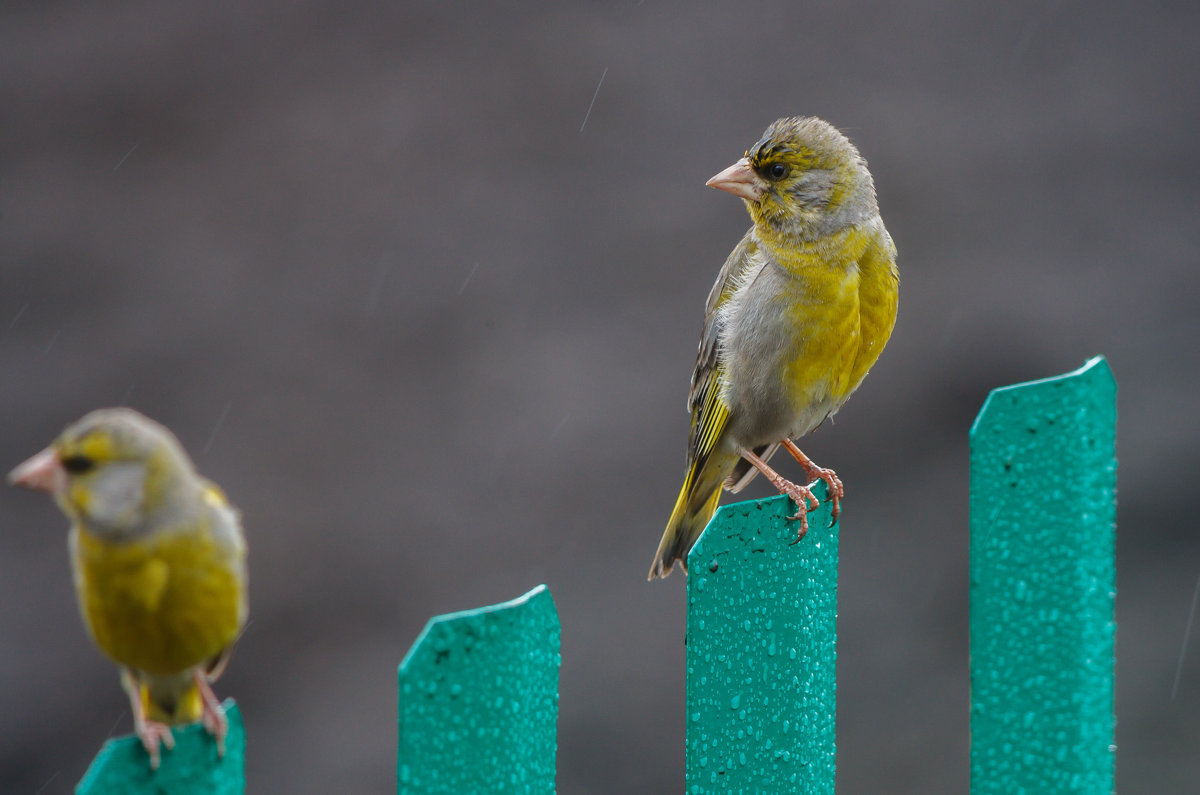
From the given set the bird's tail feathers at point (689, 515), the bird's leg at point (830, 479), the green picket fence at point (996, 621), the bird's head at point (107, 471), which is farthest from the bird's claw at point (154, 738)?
the bird's tail feathers at point (689, 515)

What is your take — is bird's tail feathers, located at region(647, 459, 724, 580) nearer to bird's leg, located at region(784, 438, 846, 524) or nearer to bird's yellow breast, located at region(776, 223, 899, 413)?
bird's leg, located at region(784, 438, 846, 524)

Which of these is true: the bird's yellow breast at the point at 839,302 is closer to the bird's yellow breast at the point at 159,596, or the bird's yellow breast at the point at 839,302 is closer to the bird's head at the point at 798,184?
the bird's head at the point at 798,184

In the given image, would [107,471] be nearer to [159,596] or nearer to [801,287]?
[159,596]

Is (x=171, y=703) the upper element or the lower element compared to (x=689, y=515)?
upper

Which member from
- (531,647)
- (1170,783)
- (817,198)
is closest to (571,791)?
(1170,783)

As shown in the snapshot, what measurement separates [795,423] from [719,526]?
1623mm

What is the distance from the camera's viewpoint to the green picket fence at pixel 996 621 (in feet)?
Result: 6.30

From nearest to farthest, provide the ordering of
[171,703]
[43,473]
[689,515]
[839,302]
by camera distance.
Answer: [43,473]
[171,703]
[839,302]
[689,515]

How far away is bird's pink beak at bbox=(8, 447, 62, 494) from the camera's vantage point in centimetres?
134

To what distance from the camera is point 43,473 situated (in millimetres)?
1368

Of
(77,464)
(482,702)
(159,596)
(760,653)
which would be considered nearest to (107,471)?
(77,464)

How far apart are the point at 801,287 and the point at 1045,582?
1.38 meters

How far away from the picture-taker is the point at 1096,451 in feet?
6.45

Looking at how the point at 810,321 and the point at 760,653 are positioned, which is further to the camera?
the point at 810,321
